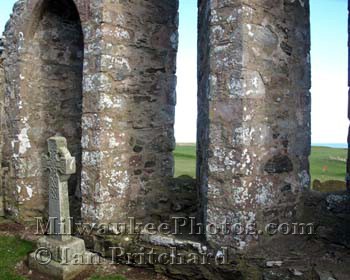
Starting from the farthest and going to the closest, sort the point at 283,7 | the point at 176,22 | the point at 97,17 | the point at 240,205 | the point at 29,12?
the point at 29,12 < the point at 176,22 < the point at 97,17 < the point at 283,7 < the point at 240,205

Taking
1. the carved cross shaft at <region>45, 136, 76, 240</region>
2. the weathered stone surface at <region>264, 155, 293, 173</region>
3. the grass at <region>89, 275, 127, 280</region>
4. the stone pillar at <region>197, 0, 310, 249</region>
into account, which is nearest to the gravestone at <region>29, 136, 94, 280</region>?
the carved cross shaft at <region>45, 136, 76, 240</region>

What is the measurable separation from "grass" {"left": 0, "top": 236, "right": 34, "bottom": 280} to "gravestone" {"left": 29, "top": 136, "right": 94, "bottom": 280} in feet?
0.82

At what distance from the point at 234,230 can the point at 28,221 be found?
3.70 metres

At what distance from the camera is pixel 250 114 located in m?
3.39

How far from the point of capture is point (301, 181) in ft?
12.8

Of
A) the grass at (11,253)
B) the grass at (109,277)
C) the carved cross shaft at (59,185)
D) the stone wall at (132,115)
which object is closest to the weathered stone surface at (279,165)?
the stone wall at (132,115)

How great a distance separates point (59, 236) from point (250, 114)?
8.32 feet

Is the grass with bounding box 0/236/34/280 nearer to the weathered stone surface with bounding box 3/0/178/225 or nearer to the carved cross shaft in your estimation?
the carved cross shaft

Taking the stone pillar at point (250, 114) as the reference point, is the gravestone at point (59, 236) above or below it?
below

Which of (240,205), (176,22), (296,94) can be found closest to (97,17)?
(176,22)

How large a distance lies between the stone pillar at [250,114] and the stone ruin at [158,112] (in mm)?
10

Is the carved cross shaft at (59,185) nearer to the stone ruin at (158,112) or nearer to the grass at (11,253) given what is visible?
the stone ruin at (158,112)

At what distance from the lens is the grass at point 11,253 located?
407 centimetres

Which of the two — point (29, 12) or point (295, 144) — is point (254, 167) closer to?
point (295, 144)
